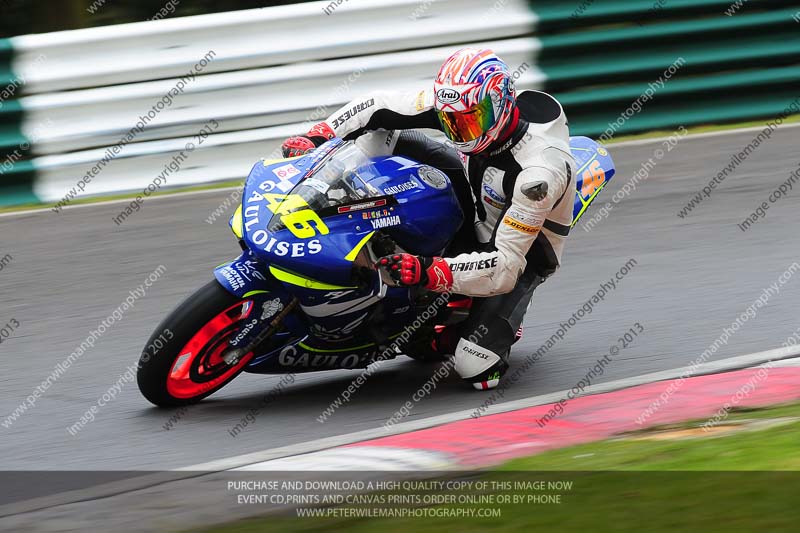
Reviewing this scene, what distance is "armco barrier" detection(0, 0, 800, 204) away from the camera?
31.5ft

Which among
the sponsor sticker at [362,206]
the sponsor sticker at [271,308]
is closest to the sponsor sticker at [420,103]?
the sponsor sticker at [362,206]

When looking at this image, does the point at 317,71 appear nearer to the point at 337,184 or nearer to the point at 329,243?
the point at 337,184

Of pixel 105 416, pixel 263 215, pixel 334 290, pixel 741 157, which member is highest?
pixel 263 215

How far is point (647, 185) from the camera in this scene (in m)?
9.72

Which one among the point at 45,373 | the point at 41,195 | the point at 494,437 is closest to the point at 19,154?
the point at 41,195

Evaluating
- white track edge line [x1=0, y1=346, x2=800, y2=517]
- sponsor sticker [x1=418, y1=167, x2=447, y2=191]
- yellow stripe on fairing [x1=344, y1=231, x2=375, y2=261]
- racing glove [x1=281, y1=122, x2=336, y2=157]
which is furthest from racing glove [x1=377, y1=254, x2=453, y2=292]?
racing glove [x1=281, y1=122, x2=336, y2=157]

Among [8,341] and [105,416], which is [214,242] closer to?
[8,341]

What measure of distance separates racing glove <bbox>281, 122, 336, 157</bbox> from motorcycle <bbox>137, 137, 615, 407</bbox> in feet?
0.95

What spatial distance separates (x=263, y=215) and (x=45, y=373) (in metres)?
1.77

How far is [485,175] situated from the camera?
5672mm

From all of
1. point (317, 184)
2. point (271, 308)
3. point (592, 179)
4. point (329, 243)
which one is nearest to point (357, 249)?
point (329, 243)

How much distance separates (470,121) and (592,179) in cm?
110

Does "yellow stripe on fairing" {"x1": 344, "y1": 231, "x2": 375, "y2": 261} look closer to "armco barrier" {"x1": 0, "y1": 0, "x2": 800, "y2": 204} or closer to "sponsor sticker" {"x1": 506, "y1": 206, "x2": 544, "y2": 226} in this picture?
"sponsor sticker" {"x1": 506, "y1": 206, "x2": 544, "y2": 226}

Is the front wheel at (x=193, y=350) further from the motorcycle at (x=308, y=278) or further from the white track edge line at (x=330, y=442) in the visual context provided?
the white track edge line at (x=330, y=442)
